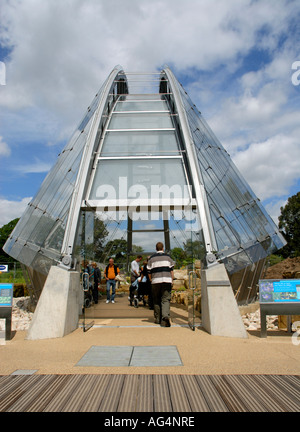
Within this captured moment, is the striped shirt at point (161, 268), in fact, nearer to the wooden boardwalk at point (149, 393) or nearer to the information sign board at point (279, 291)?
the information sign board at point (279, 291)

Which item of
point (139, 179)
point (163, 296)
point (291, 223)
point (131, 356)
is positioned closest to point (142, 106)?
point (139, 179)

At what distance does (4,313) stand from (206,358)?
11.6 ft

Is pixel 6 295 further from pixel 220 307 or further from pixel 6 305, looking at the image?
pixel 220 307

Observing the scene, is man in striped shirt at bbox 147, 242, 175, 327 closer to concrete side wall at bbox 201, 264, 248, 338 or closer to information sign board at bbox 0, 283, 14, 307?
concrete side wall at bbox 201, 264, 248, 338

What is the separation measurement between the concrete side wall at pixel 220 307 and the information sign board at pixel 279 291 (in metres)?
0.55

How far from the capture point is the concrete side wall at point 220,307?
626cm

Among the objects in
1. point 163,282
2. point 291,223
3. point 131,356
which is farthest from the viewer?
point 291,223

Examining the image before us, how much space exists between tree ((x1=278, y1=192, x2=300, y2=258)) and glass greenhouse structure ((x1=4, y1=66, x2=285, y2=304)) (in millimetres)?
38940

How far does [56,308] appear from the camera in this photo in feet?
20.9

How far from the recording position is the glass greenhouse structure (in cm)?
768

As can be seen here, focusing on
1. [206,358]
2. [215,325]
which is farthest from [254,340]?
[206,358]

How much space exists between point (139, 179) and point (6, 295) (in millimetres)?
3877
